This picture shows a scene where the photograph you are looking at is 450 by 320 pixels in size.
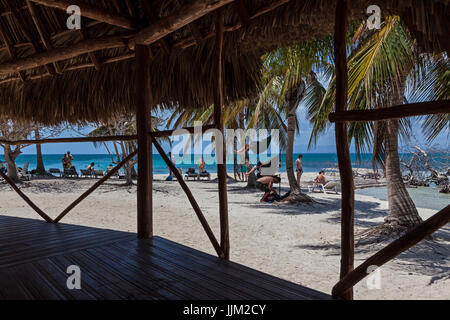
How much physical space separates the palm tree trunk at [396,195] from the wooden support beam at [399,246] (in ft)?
13.5

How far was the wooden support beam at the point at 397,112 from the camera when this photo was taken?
1173 mm

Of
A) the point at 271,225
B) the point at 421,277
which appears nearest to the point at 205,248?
the point at 271,225

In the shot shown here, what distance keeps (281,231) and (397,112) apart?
14.4 ft

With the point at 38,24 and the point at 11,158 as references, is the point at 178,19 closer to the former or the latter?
the point at 38,24

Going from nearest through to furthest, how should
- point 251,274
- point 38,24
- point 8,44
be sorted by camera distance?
point 251,274
point 38,24
point 8,44

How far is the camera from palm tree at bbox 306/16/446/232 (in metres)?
3.97

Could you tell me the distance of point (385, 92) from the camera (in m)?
4.70

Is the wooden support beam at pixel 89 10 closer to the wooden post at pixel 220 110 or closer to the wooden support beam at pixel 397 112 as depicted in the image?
the wooden post at pixel 220 110

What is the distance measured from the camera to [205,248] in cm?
446

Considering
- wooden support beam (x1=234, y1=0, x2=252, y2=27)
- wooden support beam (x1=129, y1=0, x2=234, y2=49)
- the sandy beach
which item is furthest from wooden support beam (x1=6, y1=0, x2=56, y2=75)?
the sandy beach

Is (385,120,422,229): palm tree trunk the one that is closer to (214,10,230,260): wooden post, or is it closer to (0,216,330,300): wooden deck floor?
(214,10,230,260): wooden post

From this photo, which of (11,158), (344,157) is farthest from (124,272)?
(11,158)
